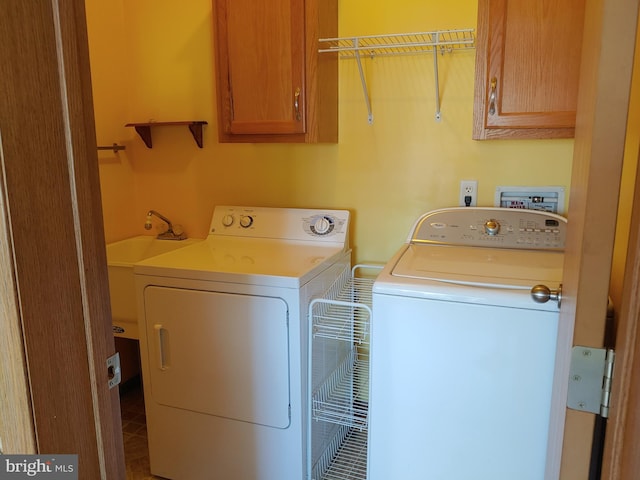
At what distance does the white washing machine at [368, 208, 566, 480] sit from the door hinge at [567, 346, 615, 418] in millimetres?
609

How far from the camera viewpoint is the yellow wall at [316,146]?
208 cm

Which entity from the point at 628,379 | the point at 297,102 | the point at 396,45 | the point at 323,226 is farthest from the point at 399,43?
the point at 628,379

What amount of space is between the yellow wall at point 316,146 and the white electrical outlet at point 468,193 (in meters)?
0.03

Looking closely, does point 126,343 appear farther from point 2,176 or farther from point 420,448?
point 2,176

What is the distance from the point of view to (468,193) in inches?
83.8

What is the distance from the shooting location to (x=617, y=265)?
893mm

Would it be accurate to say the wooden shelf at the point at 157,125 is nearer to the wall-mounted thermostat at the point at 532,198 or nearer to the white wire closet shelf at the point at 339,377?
the white wire closet shelf at the point at 339,377

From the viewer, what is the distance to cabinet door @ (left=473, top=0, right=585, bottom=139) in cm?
162

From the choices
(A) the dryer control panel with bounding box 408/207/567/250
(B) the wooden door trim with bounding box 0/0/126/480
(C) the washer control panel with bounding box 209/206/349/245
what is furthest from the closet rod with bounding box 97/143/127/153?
(B) the wooden door trim with bounding box 0/0/126/480

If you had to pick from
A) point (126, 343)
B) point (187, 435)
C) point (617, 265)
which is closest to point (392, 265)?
point (617, 265)

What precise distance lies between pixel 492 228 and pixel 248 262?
1006mm

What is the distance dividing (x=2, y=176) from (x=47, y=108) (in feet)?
0.34

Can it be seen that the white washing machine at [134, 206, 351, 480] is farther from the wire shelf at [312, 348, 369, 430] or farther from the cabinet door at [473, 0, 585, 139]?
the cabinet door at [473, 0, 585, 139]

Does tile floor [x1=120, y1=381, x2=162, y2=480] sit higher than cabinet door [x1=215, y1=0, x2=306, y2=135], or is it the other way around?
cabinet door [x1=215, y1=0, x2=306, y2=135]
